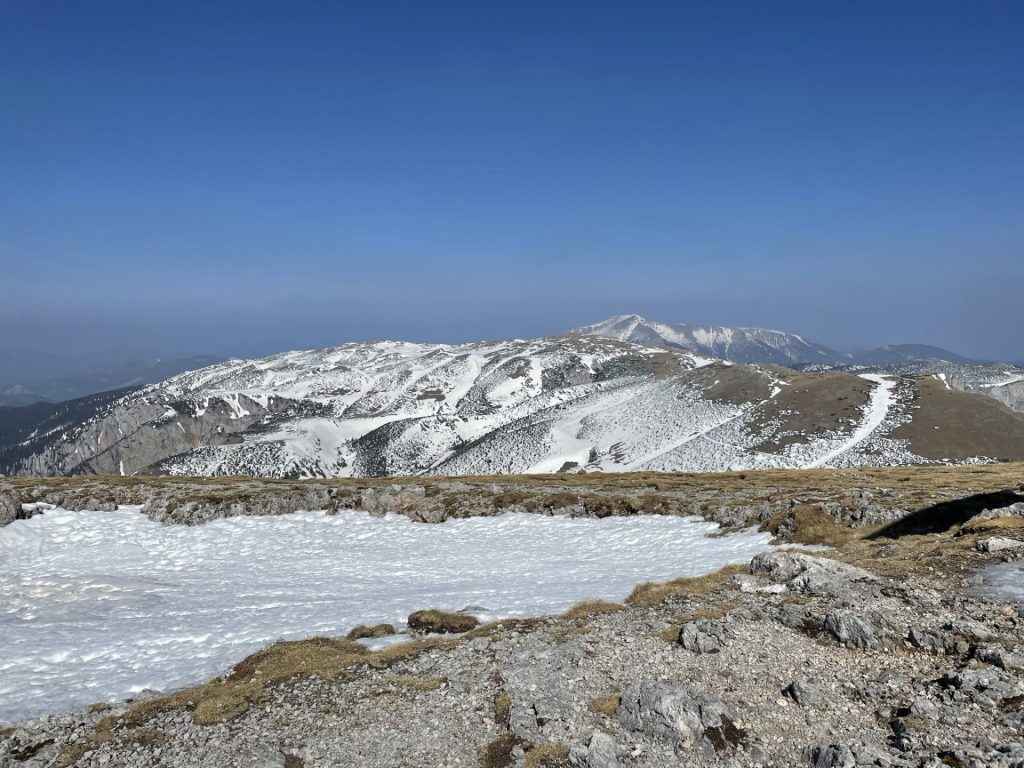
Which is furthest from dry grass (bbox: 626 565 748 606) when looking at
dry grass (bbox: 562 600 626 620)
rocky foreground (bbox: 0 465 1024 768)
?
dry grass (bbox: 562 600 626 620)

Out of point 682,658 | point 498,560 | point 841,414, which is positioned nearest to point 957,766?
point 682,658

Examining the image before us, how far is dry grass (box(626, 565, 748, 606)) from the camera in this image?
65.4 ft

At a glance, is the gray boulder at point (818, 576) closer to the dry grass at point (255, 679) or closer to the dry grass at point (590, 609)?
the dry grass at point (590, 609)

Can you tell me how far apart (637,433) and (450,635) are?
551 ft

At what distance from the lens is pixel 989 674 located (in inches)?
477

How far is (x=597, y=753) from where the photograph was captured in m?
11.0

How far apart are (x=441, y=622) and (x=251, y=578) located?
15312 mm

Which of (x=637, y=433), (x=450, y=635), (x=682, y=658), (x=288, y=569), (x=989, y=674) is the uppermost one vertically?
(x=989, y=674)

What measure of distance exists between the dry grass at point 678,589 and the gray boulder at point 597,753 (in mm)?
8743

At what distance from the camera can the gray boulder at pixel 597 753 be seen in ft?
35.4

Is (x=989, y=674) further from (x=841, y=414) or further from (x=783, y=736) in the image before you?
(x=841, y=414)

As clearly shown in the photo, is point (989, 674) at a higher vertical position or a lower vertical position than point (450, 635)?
higher

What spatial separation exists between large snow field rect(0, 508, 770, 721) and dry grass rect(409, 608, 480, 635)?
4.17ft

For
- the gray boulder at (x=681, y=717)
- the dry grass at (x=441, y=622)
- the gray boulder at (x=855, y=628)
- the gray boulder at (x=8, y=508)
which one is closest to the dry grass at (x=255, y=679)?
the dry grass at (x=441, y=622)
